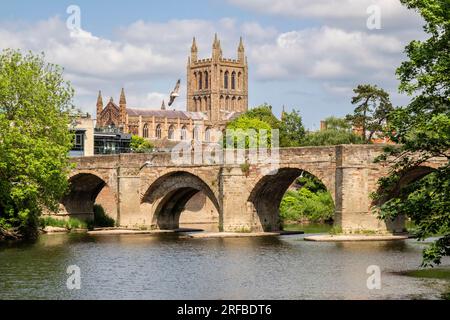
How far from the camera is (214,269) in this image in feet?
129

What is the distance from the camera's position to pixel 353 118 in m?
90.8

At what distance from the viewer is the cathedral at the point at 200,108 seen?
15738 centimetres

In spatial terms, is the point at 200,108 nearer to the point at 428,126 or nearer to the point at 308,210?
the point at 308,210

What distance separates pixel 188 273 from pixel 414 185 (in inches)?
512

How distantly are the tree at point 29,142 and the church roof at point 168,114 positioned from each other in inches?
4039

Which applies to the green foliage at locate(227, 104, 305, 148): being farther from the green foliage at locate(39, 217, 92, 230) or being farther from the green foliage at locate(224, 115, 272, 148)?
the green foliage at locate(39, 217, 92, 230)

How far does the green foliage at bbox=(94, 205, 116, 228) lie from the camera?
73562 millimetres

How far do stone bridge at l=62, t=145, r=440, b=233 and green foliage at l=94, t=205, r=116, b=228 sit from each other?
0.58 meters

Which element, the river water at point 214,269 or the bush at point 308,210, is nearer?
the river water at point 214,269
